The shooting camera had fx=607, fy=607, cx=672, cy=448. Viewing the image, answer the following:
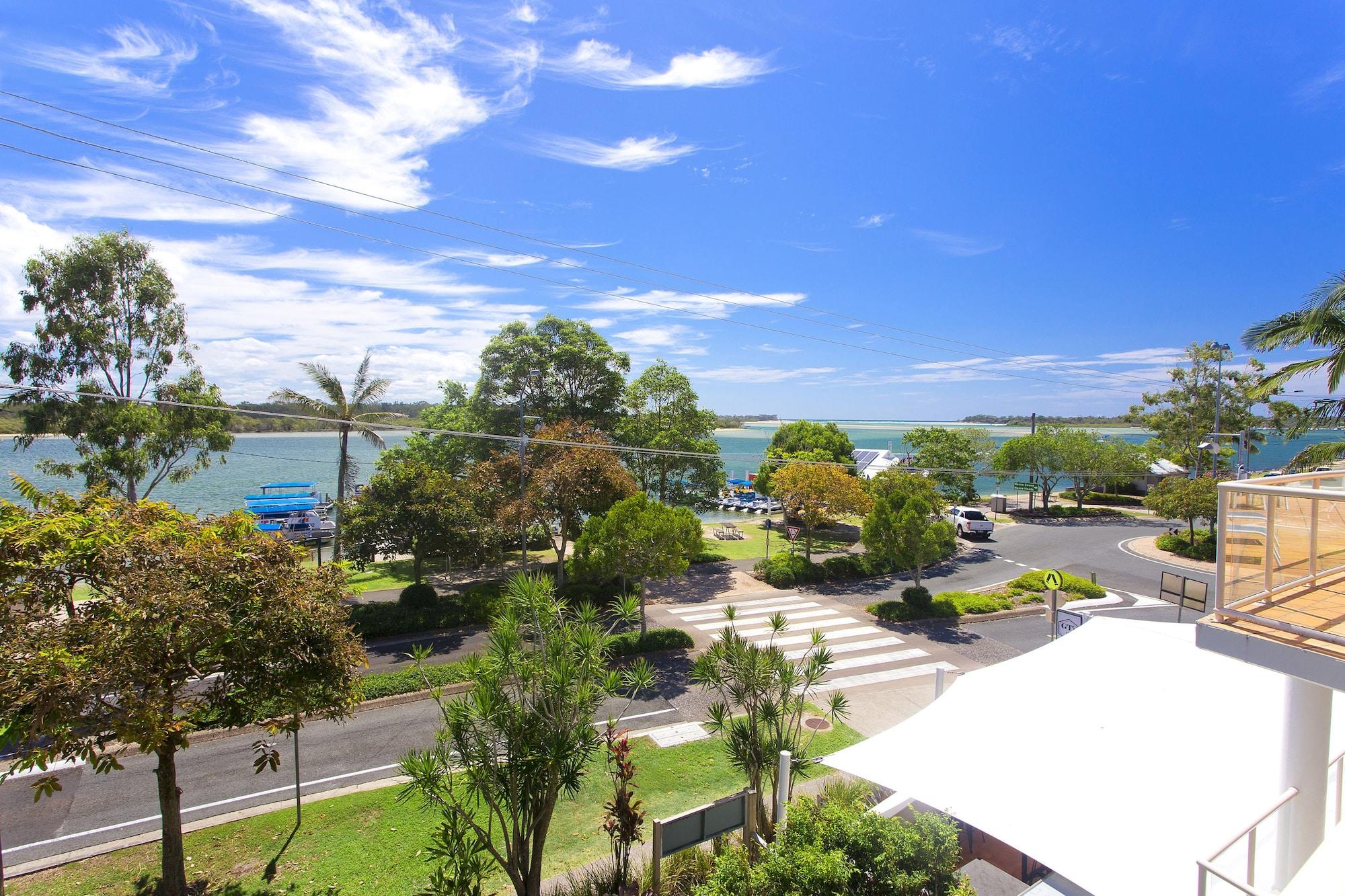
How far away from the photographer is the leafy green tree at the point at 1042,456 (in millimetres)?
38594

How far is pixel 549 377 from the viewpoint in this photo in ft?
95.8

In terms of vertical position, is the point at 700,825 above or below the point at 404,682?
above

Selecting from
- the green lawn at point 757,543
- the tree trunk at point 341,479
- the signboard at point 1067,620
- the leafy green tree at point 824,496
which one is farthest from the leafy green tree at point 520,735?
the green lawn at point 757,543

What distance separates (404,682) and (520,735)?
8804mm

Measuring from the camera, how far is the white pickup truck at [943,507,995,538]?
1242 inches

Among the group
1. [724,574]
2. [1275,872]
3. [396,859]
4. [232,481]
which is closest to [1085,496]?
[724,574]

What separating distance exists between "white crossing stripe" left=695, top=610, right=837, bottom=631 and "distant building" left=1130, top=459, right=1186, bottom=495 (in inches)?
1460

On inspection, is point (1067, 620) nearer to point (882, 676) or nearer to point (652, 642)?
point (882, 676)

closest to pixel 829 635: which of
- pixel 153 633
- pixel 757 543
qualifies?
pixel 757 543

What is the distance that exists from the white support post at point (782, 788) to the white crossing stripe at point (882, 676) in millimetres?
6448

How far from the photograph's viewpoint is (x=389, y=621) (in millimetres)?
17609

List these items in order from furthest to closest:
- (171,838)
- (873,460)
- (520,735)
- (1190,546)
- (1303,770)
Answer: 1. (873,460)
2. (1190,546)
3. (171,838)
4. (520,735)
5. (1303,770)

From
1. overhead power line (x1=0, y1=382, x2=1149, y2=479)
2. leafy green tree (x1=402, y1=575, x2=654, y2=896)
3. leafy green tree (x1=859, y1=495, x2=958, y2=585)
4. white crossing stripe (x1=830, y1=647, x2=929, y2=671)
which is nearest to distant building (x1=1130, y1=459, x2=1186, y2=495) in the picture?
overhead power line (x1=0, y1=382, x2=1149, y2=479)

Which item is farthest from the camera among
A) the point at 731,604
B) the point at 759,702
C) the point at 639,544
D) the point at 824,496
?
the point at 824,496
